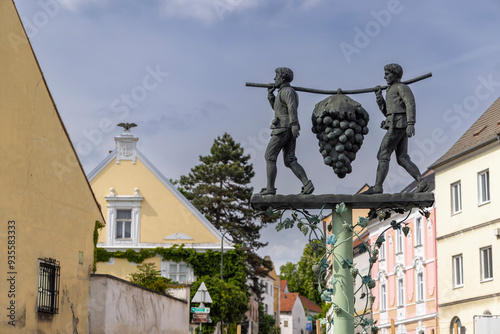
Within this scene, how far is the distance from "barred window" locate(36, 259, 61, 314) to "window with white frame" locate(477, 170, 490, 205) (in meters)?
24.5

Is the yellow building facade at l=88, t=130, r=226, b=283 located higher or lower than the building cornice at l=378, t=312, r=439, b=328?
higher

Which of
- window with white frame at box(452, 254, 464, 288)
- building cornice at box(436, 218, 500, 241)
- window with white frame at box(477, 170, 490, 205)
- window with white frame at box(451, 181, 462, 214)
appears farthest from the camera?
window with white frame at box(451, 181, 462, 214)

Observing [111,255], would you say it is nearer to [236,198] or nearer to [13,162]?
[236,198]

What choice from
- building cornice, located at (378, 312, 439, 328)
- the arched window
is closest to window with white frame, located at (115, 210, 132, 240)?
building cornice, located at (378, 312, 439, 328)

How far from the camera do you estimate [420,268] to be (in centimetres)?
4772

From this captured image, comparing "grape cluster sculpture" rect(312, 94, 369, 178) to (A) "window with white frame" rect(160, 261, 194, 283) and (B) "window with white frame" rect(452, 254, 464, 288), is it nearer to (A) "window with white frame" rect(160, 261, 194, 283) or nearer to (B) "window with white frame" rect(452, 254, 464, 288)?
(B) "window with white frame" rect(452, 254, 464, 288)

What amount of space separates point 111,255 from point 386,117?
40.3 meters

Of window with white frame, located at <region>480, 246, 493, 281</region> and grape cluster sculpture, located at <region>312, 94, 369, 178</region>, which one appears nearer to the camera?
grape cluster sculpture, located at <region>312, 94, 369, 178</region>

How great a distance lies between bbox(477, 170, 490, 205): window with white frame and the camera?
39.6 m

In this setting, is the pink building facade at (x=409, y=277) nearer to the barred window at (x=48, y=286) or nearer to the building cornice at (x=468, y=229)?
the building cornice at (x=468, y=229)

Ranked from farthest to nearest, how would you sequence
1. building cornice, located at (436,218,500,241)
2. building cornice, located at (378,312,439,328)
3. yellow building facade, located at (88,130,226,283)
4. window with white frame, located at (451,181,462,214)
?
yellow building facade, located at (88,130,226,283), building cornice, located at (378,312,439,328), window with white frame, located at (451,181,462,214), building cornice, located at (436,218,500,241)

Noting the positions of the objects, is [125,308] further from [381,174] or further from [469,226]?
[469,226]

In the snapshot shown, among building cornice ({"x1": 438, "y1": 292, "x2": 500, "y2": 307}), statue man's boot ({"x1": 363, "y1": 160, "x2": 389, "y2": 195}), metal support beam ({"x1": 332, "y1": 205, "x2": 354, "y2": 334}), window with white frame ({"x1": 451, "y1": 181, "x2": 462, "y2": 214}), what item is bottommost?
metal support beam ({"x1": 332, "y1": 205, "x2": 354, "y2": 334})

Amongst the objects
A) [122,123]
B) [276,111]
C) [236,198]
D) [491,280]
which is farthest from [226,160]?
[276,111]
